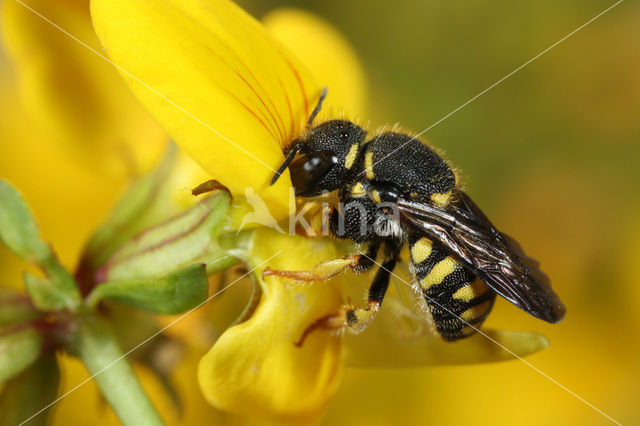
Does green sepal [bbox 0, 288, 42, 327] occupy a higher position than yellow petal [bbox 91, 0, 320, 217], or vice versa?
yellow petal [bbox 91, 0, 320, 217]

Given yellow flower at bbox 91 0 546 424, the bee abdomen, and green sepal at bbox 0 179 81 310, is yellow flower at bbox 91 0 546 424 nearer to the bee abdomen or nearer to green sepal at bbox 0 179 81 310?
the bee abdomen

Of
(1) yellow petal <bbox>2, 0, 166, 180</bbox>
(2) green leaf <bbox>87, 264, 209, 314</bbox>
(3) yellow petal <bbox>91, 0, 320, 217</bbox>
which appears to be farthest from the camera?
(1) yellow petal <bbox>2, 0, 166, 180</bbox>

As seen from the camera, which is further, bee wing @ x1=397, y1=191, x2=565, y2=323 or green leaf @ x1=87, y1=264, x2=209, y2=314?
bee wing @ x1=397, y1=191, x2=565, y2=323

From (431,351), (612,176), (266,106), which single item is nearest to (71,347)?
(266,106)

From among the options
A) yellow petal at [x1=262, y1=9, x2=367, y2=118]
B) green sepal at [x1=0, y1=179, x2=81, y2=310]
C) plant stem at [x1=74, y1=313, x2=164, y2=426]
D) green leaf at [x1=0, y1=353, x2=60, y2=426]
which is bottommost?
green leaf at [x1=0, y1=353, x2=60, y2=426]

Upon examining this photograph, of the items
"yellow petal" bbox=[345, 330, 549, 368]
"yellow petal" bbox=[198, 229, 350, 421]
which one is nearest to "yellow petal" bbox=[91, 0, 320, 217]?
"yellow petal" bbox=[198, 229, 350, 421]

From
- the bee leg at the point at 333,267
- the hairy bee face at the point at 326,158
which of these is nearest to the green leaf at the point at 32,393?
the bee leg at the point at 333,267

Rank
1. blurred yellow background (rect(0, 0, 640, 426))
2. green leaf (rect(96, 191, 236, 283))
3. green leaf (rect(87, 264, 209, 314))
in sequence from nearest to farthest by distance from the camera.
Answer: green leaf (rect(87, 264, 209, 314)) → green leaf (rect(96, 191, 236, 283)) → blurred yellow background (rect(0, 0, 640, 426))
